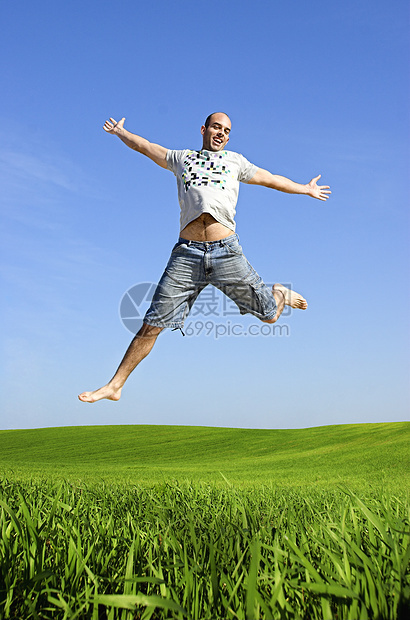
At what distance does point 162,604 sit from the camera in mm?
1334

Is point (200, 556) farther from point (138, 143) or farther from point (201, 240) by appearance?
point (138, 143)

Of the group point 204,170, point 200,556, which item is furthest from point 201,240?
point 200,556

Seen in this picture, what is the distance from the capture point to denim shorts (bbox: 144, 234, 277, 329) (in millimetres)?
4008

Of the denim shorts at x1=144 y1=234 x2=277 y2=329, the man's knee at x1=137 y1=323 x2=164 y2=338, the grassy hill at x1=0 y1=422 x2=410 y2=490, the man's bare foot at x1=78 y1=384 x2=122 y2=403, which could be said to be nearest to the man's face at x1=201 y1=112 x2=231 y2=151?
the denim shorts at x1=144 y1=234 x2=277 y2=329

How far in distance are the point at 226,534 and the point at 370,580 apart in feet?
3.49

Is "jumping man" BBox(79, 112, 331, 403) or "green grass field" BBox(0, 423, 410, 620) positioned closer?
"green grass field" BBox(0, 423, 410, 620)

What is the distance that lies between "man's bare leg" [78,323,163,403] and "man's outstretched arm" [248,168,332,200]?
1.62 metres

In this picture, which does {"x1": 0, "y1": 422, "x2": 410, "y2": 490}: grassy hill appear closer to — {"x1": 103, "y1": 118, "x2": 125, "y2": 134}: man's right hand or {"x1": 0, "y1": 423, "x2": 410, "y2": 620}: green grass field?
{"x1": 0, "y1": 423, "x2": 410, "y2": 620}: green grass field

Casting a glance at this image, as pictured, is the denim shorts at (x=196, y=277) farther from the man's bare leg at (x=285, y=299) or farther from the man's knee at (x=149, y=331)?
the man's bare leg at (x=285, y=299)

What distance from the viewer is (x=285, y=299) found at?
15.4 ft

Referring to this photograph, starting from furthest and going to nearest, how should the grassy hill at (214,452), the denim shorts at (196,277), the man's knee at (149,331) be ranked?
the grassy hill at (214,452) < the man's knee at (149,331) < the denim shorts at (196,277)

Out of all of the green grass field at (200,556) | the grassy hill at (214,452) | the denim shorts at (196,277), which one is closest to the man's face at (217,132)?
the denim shorts at (196,277)

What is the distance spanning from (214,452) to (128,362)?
514 inches

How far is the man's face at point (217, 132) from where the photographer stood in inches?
158
